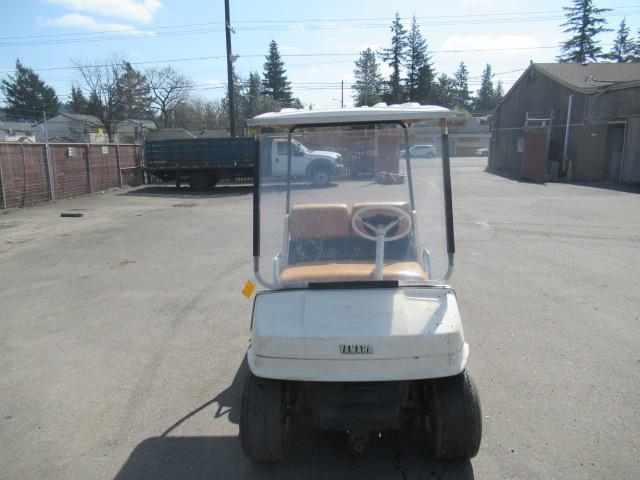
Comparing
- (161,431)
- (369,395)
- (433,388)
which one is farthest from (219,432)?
(433,388)

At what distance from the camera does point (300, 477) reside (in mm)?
3090

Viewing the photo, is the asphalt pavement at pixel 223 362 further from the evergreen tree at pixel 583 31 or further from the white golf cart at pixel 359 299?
the evergreen tree at pixel 583 31

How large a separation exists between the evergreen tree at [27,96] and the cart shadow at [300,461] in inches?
3119

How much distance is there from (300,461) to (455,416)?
104 centimetres

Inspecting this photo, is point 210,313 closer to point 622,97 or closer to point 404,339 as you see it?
point 404,339

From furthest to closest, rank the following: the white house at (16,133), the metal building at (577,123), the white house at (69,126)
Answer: the white house at (69,126), the white house at (16,133), the metal building at (577,123)

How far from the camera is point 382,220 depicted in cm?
361

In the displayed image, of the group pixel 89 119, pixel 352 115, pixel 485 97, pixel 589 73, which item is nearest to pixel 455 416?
pixel 352 115

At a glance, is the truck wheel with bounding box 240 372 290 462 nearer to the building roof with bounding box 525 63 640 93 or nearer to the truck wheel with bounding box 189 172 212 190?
the truck wheel with bounding box 189 172 212 190

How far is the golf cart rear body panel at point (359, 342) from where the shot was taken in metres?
2.68

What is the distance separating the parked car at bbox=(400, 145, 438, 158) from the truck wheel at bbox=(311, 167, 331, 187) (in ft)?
1.97

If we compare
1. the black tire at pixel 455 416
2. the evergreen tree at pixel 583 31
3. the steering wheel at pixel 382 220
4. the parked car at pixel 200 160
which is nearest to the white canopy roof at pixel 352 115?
the steering wheel at pixel 382 220

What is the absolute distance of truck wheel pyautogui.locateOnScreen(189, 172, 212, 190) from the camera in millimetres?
22938

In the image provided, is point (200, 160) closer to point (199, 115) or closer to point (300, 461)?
point (300, 461)
